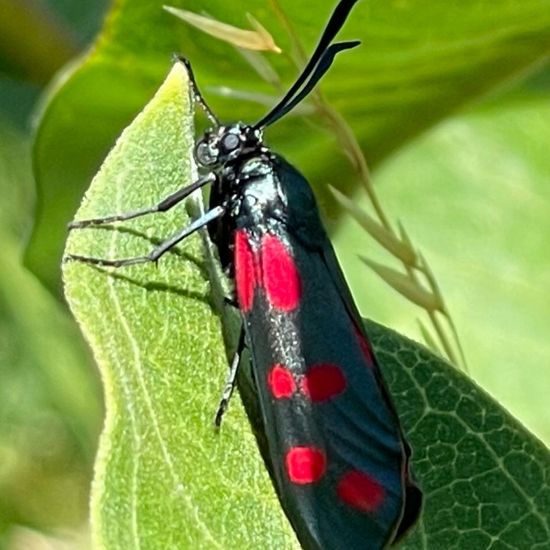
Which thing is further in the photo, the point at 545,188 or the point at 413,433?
the point at 545,188

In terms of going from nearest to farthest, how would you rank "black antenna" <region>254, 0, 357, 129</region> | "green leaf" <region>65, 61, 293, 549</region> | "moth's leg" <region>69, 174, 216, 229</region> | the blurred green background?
"green leaf" <region>65, 61, 293, 549</region> → "moth's leg" <region>69, 174, 216, 229</region> → "black antenna" <region>254, 0, 357, 129</region> → the blurred green background

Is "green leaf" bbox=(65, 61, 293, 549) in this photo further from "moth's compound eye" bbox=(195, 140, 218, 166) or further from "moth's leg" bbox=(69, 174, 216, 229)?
"moth's compound eye" bbox=(195, 140, 218, 166)

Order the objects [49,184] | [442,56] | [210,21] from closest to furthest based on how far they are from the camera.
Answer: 1. [210,21]
2. [442,56]
3. [49,184]

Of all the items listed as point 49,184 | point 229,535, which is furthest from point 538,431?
point 229,535

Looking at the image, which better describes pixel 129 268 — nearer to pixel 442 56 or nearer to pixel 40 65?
pixel 442 56

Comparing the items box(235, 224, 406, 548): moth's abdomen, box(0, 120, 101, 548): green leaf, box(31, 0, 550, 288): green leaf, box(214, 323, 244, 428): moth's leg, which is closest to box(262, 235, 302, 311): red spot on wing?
box(235, 224, 406, 548): moth's abdomen

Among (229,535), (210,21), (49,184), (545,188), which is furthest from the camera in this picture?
(545,188)

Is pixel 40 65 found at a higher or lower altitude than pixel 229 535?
higher
